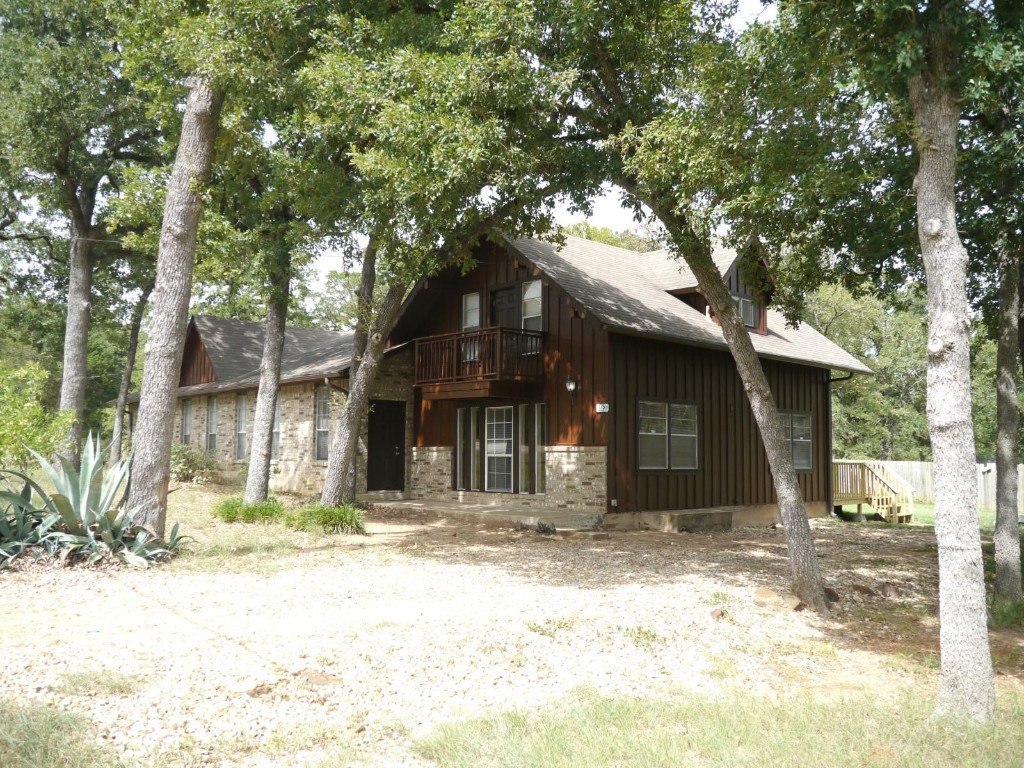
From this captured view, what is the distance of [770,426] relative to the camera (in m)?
8.48

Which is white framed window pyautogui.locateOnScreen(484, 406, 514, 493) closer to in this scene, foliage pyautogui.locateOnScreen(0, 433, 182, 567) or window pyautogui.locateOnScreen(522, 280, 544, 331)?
window pyautogui.locateOnScreen(522, 280, 544, 331)

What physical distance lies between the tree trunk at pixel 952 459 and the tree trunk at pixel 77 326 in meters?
21.7

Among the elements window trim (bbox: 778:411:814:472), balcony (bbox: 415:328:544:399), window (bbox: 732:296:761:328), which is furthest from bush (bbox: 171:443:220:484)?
window trim (bbox: 778:411:814:472)

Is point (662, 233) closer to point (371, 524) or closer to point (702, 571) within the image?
point (702, 571)

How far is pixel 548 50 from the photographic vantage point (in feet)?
33.0

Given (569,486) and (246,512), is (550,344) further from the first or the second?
(246,512)

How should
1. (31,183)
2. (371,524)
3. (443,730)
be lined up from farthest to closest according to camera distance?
(31,183)
(371,524)
(443,730)

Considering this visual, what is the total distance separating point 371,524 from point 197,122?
7570 mm

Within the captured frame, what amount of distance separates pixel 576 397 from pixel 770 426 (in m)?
7.09

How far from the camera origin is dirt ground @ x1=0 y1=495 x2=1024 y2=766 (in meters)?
4.67

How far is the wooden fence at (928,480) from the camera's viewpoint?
25.0 meters

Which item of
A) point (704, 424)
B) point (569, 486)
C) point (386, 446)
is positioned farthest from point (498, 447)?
point (704, 424)

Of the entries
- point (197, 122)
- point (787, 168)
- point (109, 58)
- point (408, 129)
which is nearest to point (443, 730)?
point (787, 168)

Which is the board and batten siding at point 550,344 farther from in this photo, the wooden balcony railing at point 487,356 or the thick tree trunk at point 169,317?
the thick tree trunk at point 169,317
